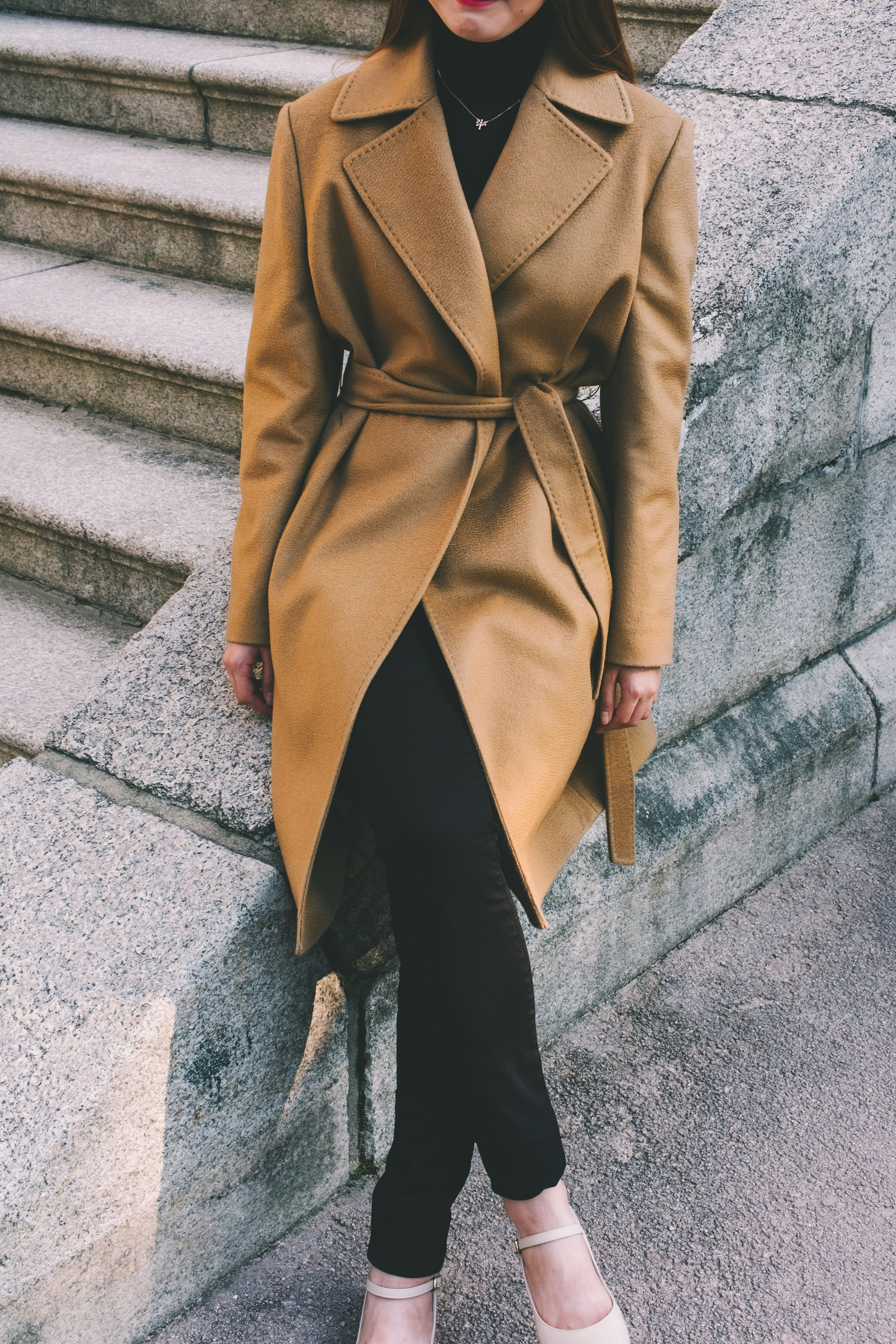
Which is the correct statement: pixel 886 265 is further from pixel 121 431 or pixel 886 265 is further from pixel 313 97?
pixel 121 431

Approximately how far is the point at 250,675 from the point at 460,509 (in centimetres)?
48

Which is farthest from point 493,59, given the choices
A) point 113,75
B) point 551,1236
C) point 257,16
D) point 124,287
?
point 257,16

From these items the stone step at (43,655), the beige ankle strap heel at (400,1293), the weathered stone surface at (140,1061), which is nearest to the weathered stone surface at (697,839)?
the weathered stone surface at (140,1061)

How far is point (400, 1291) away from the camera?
6.36 ft

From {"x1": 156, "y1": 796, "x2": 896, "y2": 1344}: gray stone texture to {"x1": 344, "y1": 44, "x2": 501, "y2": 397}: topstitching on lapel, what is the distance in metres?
1.47

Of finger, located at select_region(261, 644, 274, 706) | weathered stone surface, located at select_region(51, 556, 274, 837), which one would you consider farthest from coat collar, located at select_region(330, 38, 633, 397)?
weathered stone surface, located at select_region(51, 556, 274, 837)

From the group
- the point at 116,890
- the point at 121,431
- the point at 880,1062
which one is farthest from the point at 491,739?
the point at 121,431

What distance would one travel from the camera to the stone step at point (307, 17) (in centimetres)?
382

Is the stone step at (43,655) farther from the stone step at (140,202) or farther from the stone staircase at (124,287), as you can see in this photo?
the stone step at (140,202)

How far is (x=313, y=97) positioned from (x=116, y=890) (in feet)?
4.22

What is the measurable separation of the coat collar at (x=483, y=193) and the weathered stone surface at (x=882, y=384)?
3.94 ft

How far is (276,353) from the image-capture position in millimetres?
1979

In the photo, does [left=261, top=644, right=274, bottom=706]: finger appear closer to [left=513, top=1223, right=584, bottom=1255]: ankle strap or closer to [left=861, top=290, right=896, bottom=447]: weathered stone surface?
[left=513, top=1223, right=584, bottom=1255]: ankle strap

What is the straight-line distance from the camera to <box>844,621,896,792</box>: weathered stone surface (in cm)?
327
